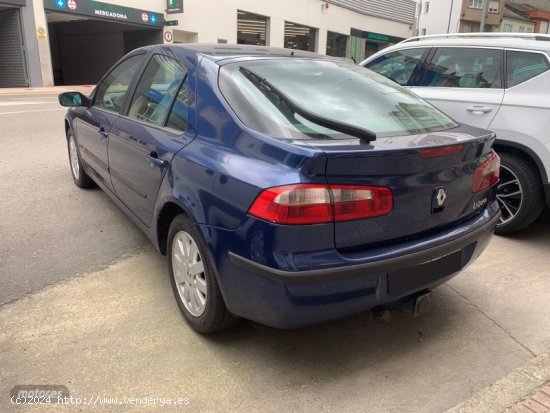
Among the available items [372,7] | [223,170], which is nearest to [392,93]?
[223,170]

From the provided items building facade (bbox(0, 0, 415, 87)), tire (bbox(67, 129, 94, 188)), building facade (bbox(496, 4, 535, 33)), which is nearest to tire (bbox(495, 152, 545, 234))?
tire (bbox(67, 129, 94, 188))

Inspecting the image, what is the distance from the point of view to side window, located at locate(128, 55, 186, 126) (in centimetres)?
315

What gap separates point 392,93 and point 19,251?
10.1ft

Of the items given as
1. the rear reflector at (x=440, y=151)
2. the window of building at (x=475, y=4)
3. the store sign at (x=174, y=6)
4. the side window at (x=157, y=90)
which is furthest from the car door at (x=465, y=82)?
the window of building at (x=475, y=4)

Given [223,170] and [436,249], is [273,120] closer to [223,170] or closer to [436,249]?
[223,170]

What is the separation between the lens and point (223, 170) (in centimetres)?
240

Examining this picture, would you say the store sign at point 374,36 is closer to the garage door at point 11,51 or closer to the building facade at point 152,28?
the building facade at point 152,28

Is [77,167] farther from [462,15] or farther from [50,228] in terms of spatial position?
[462,15]

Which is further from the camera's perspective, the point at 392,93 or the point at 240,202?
the point at 392,93

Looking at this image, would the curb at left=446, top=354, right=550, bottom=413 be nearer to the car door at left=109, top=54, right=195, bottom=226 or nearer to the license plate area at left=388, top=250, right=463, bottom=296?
the license plate area at left=388, top=250, right=463, bottom=296

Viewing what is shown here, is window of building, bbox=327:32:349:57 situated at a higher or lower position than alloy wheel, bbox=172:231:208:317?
higher

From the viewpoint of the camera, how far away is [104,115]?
4117mm

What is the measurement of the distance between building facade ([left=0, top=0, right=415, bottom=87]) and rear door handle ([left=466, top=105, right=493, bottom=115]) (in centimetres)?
2075

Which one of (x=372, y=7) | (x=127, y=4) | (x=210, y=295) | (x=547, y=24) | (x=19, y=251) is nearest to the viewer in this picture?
(x=210, y=295)
